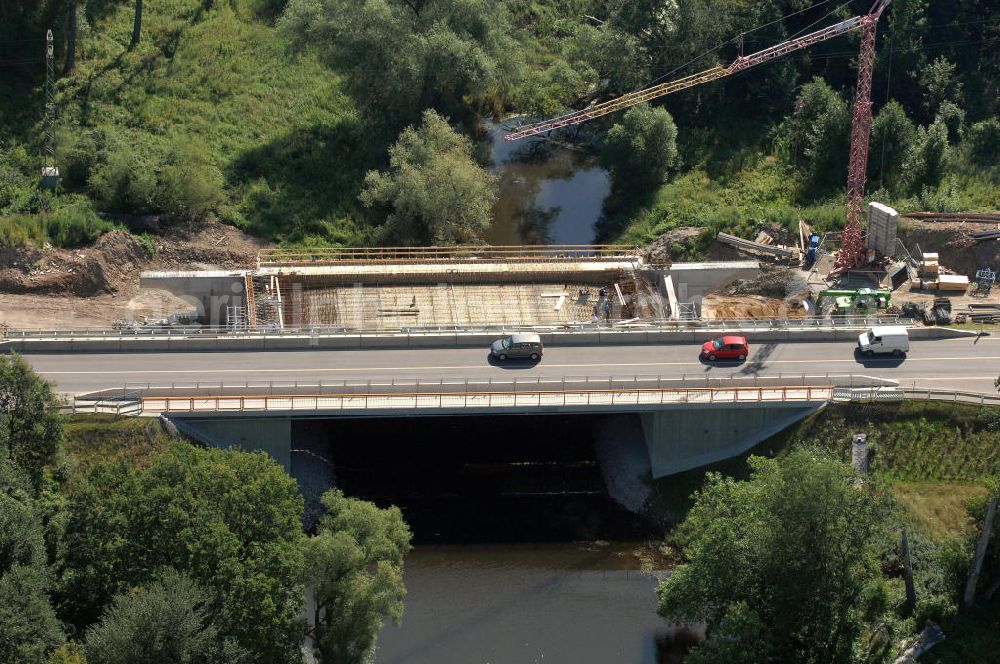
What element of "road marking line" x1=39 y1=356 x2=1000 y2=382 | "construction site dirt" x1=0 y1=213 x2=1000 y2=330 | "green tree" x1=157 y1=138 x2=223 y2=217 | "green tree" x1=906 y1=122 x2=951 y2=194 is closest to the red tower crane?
"construction site dirt" x1=0 y1=213 x2=1000 y2=330

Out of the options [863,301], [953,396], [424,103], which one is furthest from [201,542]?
[424,103]

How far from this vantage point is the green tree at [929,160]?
112 metres

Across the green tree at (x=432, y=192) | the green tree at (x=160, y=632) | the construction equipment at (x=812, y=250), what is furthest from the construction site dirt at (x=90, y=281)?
the construction equipment at (x=812, y=250)

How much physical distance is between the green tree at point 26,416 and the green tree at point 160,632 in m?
13.4

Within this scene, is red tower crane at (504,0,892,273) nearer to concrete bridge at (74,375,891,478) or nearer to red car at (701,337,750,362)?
red car at (701,337,750,362)

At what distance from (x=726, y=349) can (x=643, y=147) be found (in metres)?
33.0

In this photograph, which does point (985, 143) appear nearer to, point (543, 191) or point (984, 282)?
point (984, 282)

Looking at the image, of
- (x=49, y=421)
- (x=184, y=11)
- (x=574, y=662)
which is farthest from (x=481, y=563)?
(x=184, y=11)

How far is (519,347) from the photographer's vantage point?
8719 centimetres

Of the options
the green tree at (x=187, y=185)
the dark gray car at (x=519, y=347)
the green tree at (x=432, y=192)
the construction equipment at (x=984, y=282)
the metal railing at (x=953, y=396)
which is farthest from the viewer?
the green tree at (x=187, y=185)

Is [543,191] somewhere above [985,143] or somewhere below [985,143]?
below

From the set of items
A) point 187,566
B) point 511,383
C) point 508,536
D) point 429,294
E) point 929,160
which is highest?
point 929,160

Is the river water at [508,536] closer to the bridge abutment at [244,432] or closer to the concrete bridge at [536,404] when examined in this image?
the bridge abutment at [244,432]

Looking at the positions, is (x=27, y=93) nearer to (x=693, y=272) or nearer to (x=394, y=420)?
(x=394, y=420)
